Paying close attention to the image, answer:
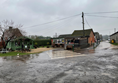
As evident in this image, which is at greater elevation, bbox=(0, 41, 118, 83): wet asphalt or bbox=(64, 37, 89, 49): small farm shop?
bbox=(64, 37, 89, 49): small farm shop

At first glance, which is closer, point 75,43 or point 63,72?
point 63,72

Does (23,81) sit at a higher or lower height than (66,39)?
lower

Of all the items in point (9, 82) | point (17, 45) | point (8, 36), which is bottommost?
point (9, 82)

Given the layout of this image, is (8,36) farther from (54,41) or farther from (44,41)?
(44,41)

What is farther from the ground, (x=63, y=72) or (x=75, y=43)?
(x=75, y=43)

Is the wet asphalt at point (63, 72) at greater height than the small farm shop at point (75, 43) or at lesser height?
lesser

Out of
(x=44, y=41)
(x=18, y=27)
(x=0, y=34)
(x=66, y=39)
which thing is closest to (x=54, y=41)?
(x=44, y=41)

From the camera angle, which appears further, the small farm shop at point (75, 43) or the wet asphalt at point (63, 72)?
the small farm shop at point (75, 43)

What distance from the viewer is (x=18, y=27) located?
59.6 ft

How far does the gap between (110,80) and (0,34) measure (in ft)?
59.8

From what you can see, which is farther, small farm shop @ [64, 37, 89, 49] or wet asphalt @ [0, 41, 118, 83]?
small farm shop @ [64, 37, 89, 49]

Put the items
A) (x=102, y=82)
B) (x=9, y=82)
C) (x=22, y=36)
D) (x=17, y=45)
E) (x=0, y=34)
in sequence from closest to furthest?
1. (x=102, y=82)
2. (x=9, y=82)
3. (x=0, y=34)
4. (x=22, y=36)
5. (x=17, y=45)

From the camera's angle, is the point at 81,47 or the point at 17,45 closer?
the point at 81,47

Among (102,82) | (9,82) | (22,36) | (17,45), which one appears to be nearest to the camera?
(102,82)
